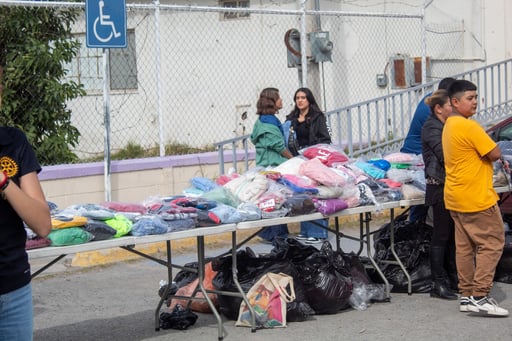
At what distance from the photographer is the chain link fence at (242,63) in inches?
613

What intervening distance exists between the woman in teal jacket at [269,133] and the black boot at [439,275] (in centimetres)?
259

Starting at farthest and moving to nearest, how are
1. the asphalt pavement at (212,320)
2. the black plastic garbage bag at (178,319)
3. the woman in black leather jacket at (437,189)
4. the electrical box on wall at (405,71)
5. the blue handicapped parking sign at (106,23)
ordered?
the electrical box on wall at (405,71), the blue handicapped parking sign at (106,23), the woman in black leather jacket at (437,189), the black plastic garbage bag at (178,319), the asphalt pavement at (212,320)

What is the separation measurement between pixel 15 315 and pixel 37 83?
25.2ft

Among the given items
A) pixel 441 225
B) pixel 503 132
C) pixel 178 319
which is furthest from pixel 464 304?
pixel 503 132

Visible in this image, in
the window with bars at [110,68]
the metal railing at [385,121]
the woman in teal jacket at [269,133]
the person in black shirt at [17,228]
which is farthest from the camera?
the window with bars at [110,68]

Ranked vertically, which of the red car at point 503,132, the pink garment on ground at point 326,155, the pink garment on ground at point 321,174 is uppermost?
the red car at point 503,132

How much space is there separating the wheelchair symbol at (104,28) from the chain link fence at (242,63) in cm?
617

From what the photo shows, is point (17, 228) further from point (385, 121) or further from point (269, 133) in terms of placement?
point (385, 121)

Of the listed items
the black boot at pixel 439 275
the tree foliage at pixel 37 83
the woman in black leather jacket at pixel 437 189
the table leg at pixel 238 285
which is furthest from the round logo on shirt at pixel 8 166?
the tree foliage at pixel 37 83

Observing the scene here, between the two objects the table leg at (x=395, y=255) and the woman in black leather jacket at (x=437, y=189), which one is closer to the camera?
the woman in black leather jacket at (x=437, y=189)

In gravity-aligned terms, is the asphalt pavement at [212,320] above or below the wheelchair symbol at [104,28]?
below

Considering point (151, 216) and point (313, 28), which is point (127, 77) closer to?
point (313, 28)

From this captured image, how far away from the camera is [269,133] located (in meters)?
9.38

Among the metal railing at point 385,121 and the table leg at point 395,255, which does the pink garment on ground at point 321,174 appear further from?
the metal railing at point 385,121
